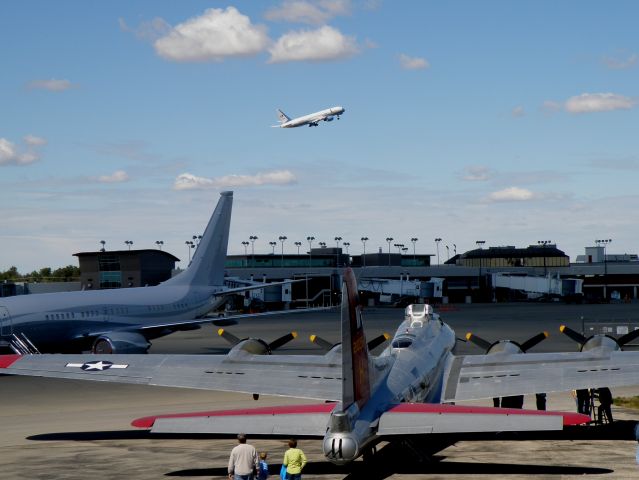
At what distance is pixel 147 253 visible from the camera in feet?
455

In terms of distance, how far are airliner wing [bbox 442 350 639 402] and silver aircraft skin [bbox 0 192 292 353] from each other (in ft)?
79.6

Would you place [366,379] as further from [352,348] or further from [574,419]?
[574,419]

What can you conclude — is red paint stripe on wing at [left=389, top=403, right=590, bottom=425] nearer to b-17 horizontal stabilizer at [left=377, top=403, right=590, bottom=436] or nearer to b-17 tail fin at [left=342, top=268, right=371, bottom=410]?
b-17 horizontal stabilizer at [left=377, top=403, right=590, bottom=436]

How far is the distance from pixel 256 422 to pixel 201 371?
717 centimetres

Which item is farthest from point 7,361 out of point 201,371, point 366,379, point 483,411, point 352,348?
point 483,411

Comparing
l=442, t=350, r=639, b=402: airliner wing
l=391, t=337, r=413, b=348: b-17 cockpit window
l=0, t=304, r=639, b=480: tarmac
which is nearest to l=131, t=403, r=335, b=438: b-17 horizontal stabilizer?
l=0, t=304, r=639, b=480: tarmac

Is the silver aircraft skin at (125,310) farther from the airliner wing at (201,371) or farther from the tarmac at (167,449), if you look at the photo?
the airliner wing at (201,371)

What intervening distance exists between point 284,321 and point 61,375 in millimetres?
76759

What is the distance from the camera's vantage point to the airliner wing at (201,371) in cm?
2608

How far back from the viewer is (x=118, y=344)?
47.1m

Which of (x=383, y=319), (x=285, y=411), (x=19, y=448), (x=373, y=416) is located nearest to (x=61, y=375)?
(x=19, y=448)

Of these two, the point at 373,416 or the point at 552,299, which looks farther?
the point at 552,299

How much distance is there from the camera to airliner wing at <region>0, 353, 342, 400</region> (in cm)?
2608

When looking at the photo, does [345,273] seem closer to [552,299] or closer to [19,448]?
[19,448]
